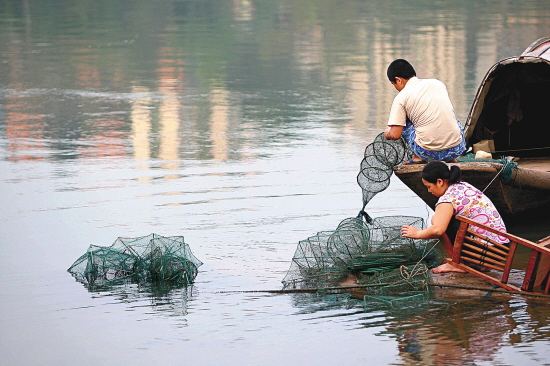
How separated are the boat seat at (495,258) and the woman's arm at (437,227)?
0.39 ft

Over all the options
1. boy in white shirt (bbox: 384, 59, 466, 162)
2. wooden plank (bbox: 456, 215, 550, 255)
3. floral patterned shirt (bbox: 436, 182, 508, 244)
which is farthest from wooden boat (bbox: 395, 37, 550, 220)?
wooden plank (bbox: 456, 215, 550, 255)

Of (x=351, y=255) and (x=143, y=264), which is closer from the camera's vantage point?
(x=351, y=255)

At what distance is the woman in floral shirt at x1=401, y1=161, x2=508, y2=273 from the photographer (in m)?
9.86

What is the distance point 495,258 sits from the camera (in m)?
9.84

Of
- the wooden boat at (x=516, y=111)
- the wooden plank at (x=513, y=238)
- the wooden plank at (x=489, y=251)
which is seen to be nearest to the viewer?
the wooden plank at (x=513, y=238)

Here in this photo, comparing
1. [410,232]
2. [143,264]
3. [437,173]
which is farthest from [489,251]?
[143,264]

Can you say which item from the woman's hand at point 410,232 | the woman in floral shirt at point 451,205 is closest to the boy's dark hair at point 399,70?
the woman in floral shirt at point 451,205

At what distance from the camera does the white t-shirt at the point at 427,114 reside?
1161cm

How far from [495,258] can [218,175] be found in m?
5.63

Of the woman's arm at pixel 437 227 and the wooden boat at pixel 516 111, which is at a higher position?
the wooden boat at pixel 516 111

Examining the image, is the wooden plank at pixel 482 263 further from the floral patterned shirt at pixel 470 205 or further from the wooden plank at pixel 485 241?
the floral patterned shirt at pixel 470 205

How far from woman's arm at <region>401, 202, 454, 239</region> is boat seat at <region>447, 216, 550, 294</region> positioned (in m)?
0.12

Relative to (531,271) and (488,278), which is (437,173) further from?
(531,271)

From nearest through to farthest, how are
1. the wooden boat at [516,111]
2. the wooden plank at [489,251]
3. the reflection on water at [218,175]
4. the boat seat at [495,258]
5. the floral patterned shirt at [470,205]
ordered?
the reflection on water at [218,175] < the boat seat at [495,258] < the wooden plank at [489,251] < the floral patterned shirt at [470,205] < the wooden boat at [516,111]
